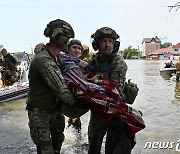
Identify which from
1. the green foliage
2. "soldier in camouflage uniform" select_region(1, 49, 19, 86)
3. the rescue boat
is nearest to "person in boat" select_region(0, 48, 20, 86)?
"soldier in camouflage uniform" select_region(1, 49, 19, 86)

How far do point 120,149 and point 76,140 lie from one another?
2775 mm

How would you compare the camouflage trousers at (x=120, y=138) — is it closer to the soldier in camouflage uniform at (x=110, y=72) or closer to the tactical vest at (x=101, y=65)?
the soldier in camouflage uniform at (x=110, y=72)

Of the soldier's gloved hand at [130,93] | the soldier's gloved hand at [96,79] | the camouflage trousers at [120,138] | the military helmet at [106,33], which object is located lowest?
the camouflage trousers at [120,138]

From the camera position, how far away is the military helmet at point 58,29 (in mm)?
3410

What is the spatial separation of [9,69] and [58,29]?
10011 millimetres

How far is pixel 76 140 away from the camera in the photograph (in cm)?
621

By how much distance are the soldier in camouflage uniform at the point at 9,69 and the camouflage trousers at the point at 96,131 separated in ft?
29.2

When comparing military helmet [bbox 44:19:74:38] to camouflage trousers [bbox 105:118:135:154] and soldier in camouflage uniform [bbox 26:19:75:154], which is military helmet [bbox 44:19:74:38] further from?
camouflage trousers [bbox 105:118:135:154]

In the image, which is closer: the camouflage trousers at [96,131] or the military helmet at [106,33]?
the military helmet at [106,33]

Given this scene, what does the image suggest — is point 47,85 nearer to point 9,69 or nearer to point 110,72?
point 110,72

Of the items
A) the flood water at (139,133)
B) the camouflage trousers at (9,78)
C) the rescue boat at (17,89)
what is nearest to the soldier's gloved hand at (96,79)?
the flood water at (139,133)

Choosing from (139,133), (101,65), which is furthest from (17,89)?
(101,65)

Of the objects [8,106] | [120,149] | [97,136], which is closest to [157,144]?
A: [97,136]

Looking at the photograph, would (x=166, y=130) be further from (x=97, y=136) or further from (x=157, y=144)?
(x=97, y=136)
